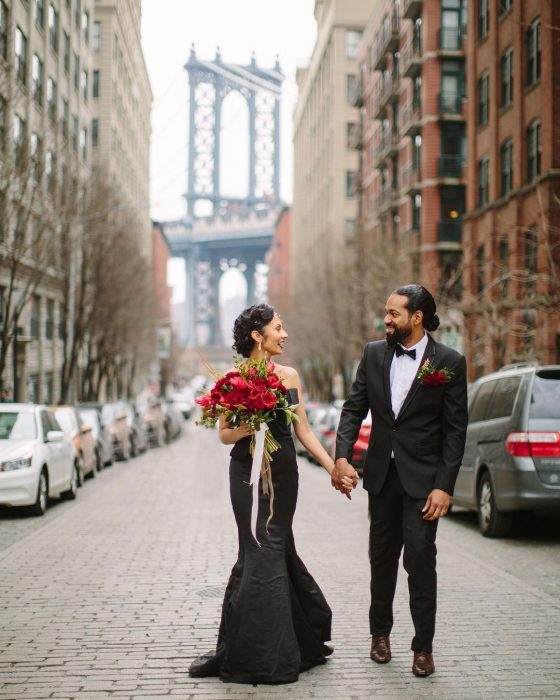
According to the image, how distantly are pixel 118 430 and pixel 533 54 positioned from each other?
55.0 ft

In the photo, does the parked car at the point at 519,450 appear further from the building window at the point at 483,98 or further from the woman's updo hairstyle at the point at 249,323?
the building window at the point at 483,98

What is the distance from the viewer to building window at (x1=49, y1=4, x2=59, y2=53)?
4219 cm

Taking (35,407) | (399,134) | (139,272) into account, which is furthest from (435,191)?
(35,407)

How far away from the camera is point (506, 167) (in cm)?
3438

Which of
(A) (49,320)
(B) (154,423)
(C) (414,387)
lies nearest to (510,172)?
(B) (154,423)

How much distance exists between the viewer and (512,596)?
7543 millimetres

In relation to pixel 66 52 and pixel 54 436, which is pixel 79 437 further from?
pixel 66 52

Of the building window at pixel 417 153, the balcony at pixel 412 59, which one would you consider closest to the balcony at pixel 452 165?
the building window at pixel 417 153

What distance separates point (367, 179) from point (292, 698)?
5713 centimetres

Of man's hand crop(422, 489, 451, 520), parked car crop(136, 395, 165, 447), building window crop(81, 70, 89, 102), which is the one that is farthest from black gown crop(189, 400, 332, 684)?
building window crop(81, 70, 89, 102)

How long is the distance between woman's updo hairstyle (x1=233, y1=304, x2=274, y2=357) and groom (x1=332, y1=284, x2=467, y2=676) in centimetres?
59

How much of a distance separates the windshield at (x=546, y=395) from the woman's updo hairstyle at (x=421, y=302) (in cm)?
516

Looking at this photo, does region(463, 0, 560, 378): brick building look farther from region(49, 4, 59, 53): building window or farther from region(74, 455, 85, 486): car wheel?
region(49, 4, 59, 53): building window

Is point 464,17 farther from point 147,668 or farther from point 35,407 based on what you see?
point 147,668
